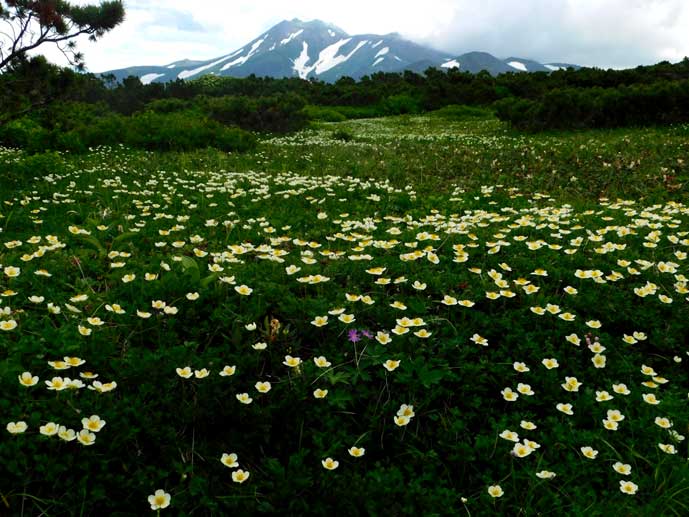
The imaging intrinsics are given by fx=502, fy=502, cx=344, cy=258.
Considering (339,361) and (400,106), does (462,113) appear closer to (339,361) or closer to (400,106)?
(400,106)

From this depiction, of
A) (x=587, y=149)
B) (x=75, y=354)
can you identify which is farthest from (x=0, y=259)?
(x=587, y=149)

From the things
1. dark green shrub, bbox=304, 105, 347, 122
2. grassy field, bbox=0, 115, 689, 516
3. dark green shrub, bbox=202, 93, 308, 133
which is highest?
dark green shrub, bbox=202, 93, 308, 133

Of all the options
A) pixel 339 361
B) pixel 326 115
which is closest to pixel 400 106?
pixel 326 115

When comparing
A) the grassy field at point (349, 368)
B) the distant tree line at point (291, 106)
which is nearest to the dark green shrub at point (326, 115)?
the distant tree line at point (291, 106)

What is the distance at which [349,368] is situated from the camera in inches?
117

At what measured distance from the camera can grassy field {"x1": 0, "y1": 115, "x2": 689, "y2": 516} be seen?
90.8 inches

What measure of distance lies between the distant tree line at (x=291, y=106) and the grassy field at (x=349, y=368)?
4.56m

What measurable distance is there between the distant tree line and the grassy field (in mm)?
4563

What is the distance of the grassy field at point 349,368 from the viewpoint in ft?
7.57

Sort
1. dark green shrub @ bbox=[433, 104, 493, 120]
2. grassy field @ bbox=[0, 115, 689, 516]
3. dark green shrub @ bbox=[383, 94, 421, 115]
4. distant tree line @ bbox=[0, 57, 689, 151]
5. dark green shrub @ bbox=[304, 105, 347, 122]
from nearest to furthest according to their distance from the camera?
grassy field @ bbox=[0, 115, 689, 516]
distant tree line @ bbox=[0, 57, 689, 151]
dark green shrub @ bbox=[433, 104, 493, 120]
dark green shrub @ bbox=[304, 105, 347, 122]
dark green shrub @ bbox=[383, 94, 421, 115]

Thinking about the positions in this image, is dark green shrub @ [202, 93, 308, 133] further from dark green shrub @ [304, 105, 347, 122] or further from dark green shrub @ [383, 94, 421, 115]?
dark green shrub @ [383, 94, 421, 115]

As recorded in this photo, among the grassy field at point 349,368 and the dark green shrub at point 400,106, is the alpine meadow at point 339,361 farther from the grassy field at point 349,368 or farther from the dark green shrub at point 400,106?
the dark green shrub at point 400,106

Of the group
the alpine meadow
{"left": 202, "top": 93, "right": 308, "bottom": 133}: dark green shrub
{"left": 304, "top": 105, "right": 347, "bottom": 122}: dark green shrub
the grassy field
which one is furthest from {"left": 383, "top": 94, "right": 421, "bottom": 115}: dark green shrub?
the grassy field

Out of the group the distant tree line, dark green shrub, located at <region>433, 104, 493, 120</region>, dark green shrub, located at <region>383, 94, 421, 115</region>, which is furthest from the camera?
dark green shrub, located at <region>383, 94, 421, 115</region>
